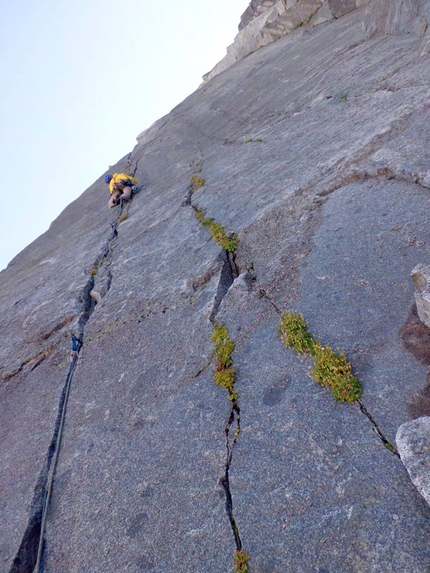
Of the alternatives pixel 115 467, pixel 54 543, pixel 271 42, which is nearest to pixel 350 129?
pixel 115 467

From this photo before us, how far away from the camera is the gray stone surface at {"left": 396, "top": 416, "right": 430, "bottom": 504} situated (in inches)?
113

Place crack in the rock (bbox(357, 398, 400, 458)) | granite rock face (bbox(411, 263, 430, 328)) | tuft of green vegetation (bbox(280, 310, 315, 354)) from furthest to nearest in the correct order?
tuft of green vegetation (bbox(280, 310, 315, 354)) → granite rock face (bbox(411, 263, 430, 328)) → crack in the rock (bbox(357, 398, 400, 458))

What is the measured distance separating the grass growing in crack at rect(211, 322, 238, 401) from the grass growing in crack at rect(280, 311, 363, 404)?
0.71 meters

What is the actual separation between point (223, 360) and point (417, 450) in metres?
2.57

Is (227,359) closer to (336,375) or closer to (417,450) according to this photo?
(336,375)

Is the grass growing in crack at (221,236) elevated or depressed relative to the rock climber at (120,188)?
depressed

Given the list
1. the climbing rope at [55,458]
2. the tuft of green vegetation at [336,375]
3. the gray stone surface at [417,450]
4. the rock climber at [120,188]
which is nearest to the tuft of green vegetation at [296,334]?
the tuft of green vegetation at [336,375]

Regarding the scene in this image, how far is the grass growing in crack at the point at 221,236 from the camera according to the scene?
7543mm

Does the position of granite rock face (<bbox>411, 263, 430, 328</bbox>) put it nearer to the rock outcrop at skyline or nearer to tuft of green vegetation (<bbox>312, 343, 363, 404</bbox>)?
the rock outcrop at skyline

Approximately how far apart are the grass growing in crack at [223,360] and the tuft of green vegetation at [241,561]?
5.19 feet

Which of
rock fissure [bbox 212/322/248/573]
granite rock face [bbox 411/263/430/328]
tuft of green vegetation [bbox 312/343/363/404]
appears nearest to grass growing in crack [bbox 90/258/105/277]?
rock fissure [bbox 212/322/248/573]

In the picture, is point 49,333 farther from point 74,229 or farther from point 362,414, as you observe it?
point 74,229

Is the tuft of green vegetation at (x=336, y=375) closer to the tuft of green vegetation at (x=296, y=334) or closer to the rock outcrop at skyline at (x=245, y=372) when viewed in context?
the rock outcrop at skyline at (x=245, y=372)

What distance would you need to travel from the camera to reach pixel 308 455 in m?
3.71
